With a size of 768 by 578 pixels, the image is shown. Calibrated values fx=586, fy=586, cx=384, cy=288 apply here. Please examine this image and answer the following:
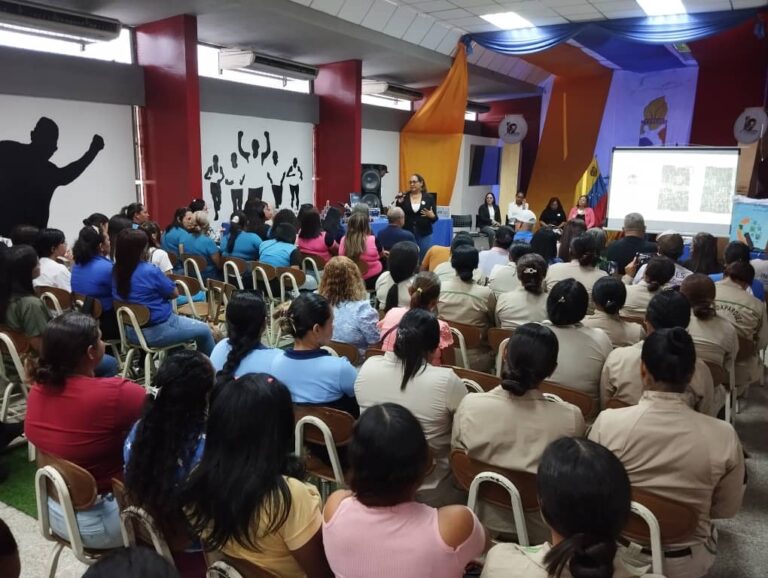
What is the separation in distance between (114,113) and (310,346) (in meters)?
5.87

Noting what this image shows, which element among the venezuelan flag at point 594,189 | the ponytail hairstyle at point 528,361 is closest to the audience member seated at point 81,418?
the ponytail hairstyle at point 528,361

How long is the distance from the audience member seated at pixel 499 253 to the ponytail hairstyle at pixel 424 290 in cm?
186

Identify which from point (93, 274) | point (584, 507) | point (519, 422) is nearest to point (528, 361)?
point (519, 422)

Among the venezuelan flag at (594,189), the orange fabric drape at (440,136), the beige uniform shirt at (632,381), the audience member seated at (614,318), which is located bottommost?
the beige uniform shirt at (632,381)

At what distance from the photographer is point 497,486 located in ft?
5.62

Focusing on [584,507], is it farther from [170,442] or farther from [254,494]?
[170,442]

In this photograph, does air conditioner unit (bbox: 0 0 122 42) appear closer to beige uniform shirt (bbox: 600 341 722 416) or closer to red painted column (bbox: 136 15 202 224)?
red painted column (bbox: 136 15 202 224)

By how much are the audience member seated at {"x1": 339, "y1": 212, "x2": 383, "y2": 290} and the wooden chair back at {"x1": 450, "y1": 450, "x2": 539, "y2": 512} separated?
3.42 m

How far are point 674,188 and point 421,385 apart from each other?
21.1ft

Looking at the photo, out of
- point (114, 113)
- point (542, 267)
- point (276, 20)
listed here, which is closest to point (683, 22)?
point (276, 20)

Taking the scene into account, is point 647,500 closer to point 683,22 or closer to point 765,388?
point 765,388

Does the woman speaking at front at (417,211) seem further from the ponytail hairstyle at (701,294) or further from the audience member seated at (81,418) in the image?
the audience member seated at (81,418)

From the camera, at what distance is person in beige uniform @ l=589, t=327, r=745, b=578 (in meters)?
1.60

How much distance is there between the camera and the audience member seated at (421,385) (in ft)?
6.69
